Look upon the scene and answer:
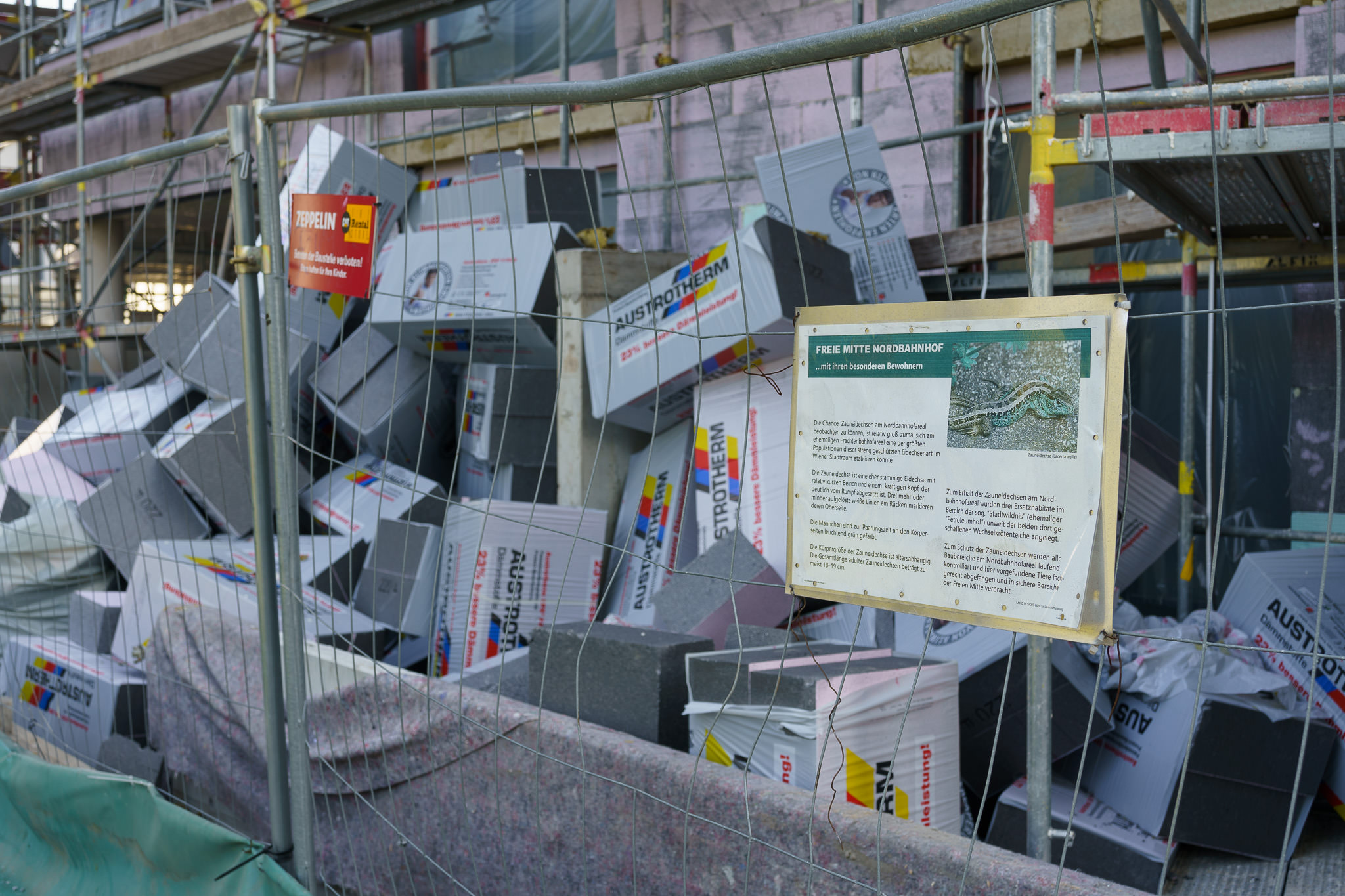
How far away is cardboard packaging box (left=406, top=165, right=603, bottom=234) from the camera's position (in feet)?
18.4

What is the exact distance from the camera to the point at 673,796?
2357mm

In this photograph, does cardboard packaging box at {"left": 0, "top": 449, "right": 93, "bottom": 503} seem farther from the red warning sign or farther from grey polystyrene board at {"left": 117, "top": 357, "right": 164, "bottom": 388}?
the red warning sign

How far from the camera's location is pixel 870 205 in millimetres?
4789

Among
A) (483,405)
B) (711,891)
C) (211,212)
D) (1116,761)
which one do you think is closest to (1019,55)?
(483,405)

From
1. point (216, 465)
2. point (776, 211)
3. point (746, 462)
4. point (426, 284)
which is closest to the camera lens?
point (746, 462)

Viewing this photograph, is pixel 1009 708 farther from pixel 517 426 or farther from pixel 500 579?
pixel 517 426

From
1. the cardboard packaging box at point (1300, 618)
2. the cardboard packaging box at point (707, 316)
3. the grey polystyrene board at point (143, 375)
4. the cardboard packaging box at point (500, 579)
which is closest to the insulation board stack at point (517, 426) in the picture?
the cardboard packaging box at point (707, 316)

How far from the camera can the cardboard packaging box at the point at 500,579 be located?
425 cm

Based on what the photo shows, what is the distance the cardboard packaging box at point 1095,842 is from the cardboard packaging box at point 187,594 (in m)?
2.34

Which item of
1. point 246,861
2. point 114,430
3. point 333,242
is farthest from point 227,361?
point 246,861

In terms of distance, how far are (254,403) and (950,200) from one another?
14.9 ft

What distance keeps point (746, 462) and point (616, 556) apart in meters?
0.78

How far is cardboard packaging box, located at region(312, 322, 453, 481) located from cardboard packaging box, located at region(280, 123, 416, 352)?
Answer: 0.68 ft

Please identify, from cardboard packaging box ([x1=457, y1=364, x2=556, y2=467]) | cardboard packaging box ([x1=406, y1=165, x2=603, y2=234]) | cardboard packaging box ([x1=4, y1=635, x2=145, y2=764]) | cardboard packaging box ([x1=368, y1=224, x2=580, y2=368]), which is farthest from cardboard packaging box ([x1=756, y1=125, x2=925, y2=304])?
cardboard packaging box ([x1=4, y1=635, x2=145, y2=764])
